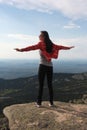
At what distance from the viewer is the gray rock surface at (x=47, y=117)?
44.5 feet

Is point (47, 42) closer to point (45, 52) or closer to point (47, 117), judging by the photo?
point (45, 52)

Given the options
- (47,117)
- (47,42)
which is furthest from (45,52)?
(47,117)

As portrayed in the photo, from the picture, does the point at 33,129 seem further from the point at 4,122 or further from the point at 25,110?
the point at 4,122

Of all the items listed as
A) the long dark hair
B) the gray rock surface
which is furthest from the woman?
the gray rock surface

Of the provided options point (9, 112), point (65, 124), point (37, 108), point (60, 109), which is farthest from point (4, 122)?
point (65, 124)

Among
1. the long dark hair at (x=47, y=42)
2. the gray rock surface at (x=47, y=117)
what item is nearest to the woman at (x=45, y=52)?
the long dark hair at (x=47, y=42)

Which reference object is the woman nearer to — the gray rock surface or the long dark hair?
the long dark hair

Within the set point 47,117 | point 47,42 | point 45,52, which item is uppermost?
point 47,42

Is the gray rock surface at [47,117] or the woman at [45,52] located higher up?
the woman at [45,52]

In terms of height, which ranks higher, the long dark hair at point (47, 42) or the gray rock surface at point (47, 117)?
the long dark hair at point (47, 42)

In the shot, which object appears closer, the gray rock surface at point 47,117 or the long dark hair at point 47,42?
the gray rock surface at point 47,117

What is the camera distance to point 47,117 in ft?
47.3

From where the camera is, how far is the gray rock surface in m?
13.6

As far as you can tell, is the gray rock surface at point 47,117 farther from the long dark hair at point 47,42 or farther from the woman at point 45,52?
the long dark hair at point 47,42
